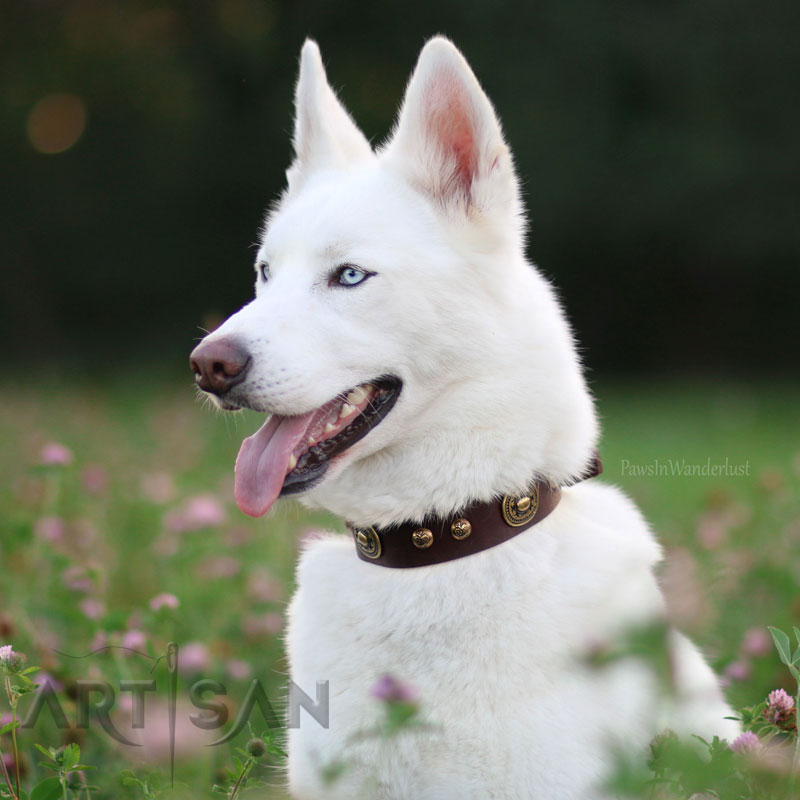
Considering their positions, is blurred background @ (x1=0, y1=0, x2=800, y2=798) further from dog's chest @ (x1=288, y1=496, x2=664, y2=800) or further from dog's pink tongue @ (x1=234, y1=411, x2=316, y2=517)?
dog's chest @ (x1=288, y1=496, x2=664, y2=800)

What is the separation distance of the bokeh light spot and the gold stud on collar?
1421cm

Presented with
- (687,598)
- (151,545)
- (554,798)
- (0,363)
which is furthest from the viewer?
(0,363)

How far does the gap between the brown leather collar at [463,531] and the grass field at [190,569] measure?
0.31 meters

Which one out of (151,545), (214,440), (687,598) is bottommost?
(214,440)

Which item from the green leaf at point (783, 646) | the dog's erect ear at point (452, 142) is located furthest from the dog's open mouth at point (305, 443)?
the green leaf at point (783, 646)

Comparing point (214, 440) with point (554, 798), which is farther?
point (214, 440)

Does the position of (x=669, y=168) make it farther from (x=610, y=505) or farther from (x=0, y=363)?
(x=610, y=505)

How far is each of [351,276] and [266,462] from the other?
0.46 meters

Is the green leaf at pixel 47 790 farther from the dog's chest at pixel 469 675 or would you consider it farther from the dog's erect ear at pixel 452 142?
the dog's erect ear at pixel 452 142

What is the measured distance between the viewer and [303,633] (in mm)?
2221

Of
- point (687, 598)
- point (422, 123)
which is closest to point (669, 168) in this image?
point (422, 123)

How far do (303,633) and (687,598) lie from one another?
3.67 feet

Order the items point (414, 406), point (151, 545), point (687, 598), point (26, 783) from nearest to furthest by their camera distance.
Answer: point (687, 598)
point (414, 406)
point (26, 783)
point (151, 545)

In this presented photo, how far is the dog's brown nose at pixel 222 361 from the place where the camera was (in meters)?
2.10
